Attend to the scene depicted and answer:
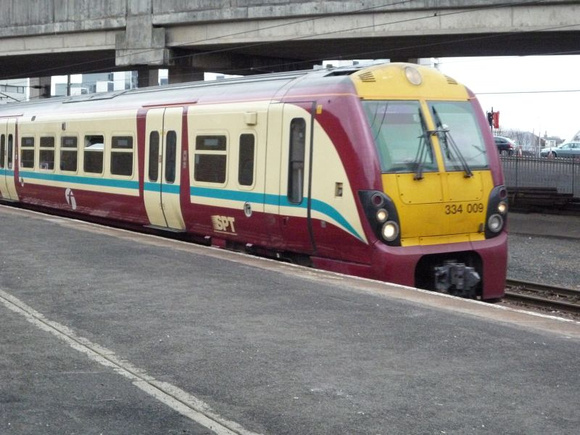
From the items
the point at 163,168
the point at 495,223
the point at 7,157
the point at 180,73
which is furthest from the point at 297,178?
the point at 180,73

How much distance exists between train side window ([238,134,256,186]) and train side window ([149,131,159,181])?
2764 mm

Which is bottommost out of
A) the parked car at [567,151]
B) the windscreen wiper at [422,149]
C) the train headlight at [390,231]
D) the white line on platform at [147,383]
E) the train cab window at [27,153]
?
the white line on platform at [147,383]

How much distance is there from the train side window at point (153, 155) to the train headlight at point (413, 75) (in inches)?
208

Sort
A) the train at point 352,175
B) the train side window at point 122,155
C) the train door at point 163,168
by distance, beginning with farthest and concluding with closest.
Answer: the train side window at point 122,155 → the train door at point 163,168 → the train at point 352,175

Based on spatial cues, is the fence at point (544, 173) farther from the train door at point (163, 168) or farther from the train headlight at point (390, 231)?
the train headlight at point (390, 231)

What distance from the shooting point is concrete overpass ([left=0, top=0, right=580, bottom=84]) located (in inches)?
1014

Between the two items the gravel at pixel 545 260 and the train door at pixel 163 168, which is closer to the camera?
the train door at pixel 163 168

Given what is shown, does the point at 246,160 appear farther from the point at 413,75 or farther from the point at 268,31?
the point at 268,31

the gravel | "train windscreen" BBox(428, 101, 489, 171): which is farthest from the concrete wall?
"train windscreen" BBox(428, 101, 489, 171)

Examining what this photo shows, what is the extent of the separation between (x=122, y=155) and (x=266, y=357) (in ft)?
35.8

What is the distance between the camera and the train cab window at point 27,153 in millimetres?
22594

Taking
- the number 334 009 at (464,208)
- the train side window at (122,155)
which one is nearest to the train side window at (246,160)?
the number 334 009 at (464,208)

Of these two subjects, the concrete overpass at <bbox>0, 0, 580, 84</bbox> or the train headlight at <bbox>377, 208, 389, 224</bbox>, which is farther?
the concrete overpass at <bbox>0, 0, 580, 84</bbox>

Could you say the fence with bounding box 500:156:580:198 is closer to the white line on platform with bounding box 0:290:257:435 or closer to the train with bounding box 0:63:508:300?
the train with bounding box 0:63:508:300
